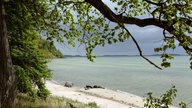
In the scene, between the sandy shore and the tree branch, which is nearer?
the tree branch

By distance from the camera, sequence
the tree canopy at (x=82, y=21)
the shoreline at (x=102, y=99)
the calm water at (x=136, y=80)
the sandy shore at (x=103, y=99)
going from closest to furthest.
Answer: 1. the tree canopy at (x=82, y=21)
2. the shoreline at (x=102, y=99)
3. the sandy shore at (x=103, y=99)
4. the calm water at (x=136, y=80)

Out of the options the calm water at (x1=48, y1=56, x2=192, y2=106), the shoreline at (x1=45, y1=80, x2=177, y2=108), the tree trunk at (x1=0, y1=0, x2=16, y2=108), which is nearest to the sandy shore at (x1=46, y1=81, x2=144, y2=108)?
the shoreline at (x1=45, y1=80, x2=177, y2=108)

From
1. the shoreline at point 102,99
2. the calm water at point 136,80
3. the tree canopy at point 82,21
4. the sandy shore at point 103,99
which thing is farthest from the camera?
the calm water at point 136,80

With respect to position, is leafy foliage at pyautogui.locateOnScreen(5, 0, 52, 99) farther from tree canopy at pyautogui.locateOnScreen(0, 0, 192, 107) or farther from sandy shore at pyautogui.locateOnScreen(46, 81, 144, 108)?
sandy shore at pyautogui.locateOnScreen(46, 81, 144, 108)

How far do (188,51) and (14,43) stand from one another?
6.91 m

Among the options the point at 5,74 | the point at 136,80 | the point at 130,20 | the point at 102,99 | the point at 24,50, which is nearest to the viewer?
the point at 5,74

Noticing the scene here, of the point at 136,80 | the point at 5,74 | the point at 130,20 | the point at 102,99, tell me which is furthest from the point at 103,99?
the point at 136,80

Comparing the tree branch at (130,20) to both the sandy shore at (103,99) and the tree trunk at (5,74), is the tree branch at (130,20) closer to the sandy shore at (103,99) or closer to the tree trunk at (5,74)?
the tree trunk at (5,74)

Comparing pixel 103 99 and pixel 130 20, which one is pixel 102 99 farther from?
pixel 130 20

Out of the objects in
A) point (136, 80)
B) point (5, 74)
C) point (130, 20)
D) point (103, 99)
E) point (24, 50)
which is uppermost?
point (130, 20)

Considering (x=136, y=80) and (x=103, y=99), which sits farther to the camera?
(x=136, y=80)

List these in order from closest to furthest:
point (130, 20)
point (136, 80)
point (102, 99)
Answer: point (130, 20), point (102, 99), point (136, 80)

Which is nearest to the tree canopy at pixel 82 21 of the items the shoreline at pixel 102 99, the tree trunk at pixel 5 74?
the tree trunk at pixel 5 74

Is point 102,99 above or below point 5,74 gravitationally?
below
